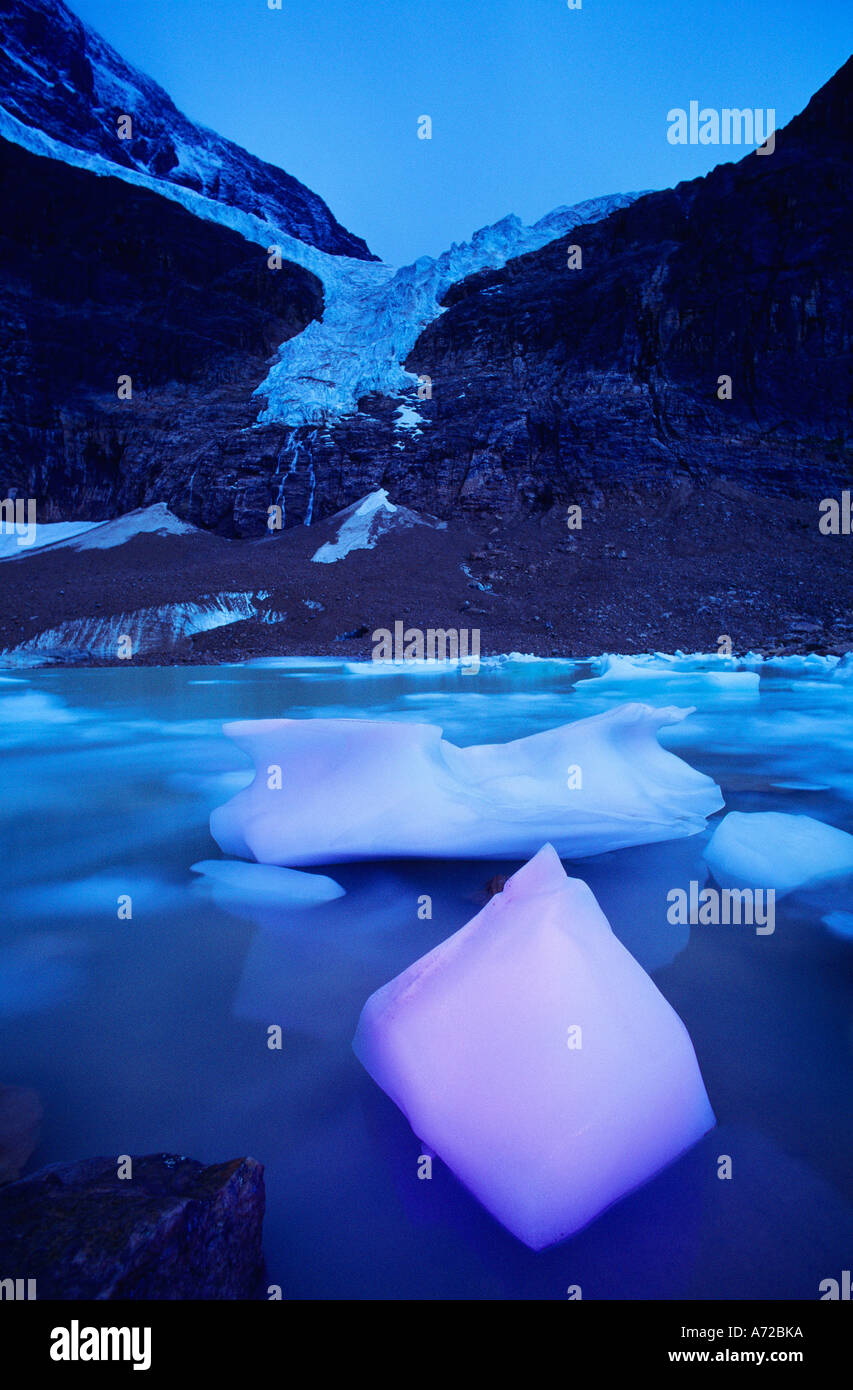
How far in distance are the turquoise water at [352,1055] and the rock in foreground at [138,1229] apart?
0.15 metres

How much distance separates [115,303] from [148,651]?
3139cm

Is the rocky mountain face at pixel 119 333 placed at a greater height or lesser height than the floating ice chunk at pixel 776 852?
greater

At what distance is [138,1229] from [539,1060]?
0.79 metres

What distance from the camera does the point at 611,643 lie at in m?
21.1

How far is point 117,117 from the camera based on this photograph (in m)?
58.3

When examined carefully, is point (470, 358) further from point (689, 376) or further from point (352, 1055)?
point (352, 1055)

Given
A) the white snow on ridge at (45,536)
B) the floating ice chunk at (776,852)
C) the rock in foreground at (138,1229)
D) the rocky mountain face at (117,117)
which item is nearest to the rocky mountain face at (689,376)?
the white snow on ridge at (45,536)

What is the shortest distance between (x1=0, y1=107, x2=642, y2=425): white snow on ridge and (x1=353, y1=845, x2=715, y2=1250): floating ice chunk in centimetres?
3507

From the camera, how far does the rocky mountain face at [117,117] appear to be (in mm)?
53625

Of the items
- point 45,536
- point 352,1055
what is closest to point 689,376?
point 45,536

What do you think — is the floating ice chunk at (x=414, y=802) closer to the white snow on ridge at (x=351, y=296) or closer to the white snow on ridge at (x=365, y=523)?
the white snow on ridge at (x=365, y=523)
